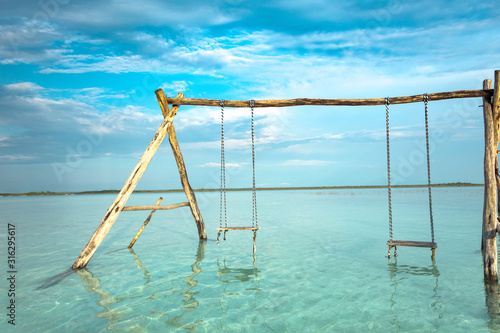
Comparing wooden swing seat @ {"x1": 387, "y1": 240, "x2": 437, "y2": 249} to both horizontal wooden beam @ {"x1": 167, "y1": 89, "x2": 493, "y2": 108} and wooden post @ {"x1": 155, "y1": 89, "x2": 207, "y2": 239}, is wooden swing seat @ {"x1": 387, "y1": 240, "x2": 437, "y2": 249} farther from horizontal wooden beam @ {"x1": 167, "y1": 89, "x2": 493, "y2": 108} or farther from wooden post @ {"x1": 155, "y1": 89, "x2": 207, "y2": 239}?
wooden post @ {"x1": 155, "y1": 89, "x2": 207, "y2": 239}

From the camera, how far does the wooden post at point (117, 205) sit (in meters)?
7.93

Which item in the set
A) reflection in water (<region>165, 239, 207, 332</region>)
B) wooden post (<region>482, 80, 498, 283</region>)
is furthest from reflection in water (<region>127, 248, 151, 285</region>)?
wooden post (<region>482, 80, 498, 283</region>)

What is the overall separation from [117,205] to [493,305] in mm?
8302

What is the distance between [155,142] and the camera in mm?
8703

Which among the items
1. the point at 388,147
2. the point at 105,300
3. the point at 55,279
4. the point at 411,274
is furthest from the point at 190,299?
the point at 388,147

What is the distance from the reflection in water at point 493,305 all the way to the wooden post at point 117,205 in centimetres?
772

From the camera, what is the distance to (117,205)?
321 inches

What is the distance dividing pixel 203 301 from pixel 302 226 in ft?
35.4

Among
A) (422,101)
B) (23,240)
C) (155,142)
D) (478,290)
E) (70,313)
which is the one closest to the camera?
(70,313)

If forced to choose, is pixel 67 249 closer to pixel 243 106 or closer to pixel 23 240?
pixel 23 240

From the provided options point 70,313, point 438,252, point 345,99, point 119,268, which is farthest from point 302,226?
point 70,313

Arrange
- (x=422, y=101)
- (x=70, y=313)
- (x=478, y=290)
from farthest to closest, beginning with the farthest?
(x=422, y=101) < (x=478, y=290) < (x=70, y=313)

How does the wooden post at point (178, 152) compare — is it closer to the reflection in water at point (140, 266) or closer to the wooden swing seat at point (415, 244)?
the reflection in water at point (140, 266)

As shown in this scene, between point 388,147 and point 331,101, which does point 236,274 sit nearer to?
point 388,147
